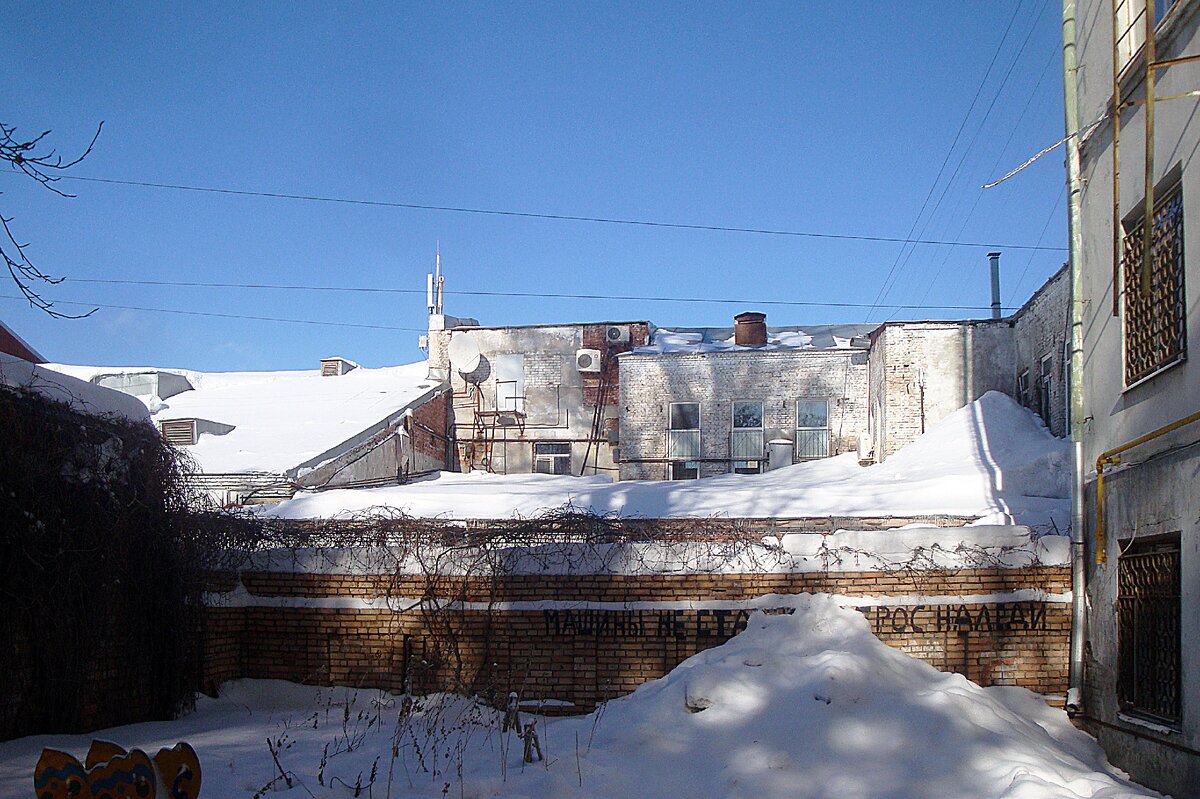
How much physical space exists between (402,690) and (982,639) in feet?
20.1

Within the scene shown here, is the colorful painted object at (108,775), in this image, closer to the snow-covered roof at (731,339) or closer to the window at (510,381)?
the snow-covered roof at (731,339)

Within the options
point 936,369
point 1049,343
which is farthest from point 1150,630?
point 936,369

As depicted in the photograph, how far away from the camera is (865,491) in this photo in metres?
18.5

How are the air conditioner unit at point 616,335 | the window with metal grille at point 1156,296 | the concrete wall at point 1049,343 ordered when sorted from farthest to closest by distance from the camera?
the air conditioner unit at point 616,335
the concrete wall at point 1049,343
the window with metal grille at point 1156,296

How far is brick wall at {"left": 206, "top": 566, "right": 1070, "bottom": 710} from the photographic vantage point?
1007cm

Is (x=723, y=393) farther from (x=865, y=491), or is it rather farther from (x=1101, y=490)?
(x=1101, y=490)

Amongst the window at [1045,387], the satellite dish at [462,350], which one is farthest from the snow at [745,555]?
the satellite dish at [462,350]

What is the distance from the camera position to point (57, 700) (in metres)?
8.43

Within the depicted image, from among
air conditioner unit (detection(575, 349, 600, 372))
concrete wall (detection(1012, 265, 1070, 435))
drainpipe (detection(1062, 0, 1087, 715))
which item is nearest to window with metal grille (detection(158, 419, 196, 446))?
air conditioner unit (detection(575, 349, 600, 372))

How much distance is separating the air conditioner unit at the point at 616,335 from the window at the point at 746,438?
414 cm

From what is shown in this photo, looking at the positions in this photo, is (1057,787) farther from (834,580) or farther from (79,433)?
(79,433)

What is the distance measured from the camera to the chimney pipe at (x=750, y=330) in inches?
1094

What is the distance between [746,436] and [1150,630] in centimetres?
1830

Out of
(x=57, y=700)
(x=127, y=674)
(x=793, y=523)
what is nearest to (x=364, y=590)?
(x=127, y=674)
